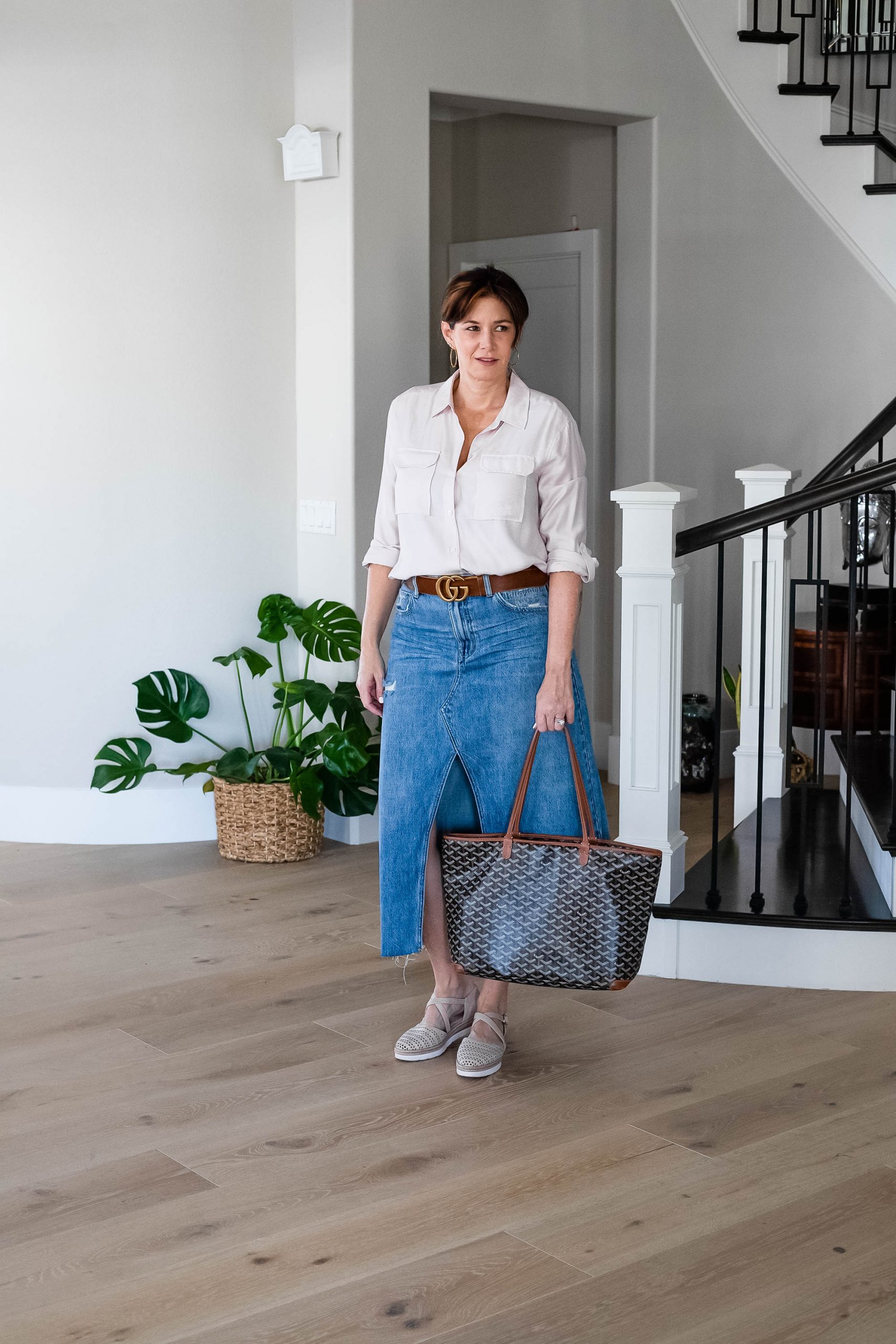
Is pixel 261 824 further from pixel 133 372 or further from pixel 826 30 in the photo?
pixel 826 30

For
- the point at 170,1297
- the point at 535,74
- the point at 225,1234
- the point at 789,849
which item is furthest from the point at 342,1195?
the point at 535,74

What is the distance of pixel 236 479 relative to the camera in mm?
4914

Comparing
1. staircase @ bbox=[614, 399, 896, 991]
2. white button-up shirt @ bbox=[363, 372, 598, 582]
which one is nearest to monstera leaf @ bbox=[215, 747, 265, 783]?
staircase @ bbox=[614, 399, 896, 991]

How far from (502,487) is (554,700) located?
427 millimetres

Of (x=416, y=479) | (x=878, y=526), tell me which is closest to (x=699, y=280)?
(x=878, y=526)

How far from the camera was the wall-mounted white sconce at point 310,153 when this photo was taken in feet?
15.3

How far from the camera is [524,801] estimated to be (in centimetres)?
286

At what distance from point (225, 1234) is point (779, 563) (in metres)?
2.72

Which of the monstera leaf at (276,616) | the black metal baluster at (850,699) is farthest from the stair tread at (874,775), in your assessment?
the monstera leaf at (276,616)

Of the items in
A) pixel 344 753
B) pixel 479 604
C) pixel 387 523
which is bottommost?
pixel 344 753

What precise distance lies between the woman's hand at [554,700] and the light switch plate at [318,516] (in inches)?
85.2

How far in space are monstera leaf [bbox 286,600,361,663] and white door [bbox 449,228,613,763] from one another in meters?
1.44

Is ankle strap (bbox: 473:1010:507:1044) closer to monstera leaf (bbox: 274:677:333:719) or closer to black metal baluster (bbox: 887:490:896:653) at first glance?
monstera leaf (bbox: 274:677:333:719)

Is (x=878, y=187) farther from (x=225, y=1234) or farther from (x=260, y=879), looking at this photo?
(x=225, y=1234)
